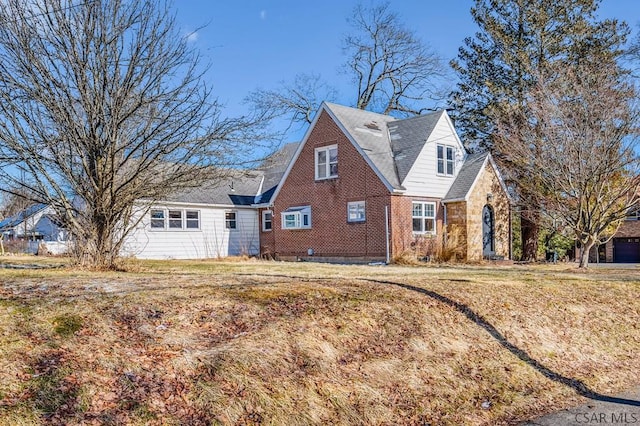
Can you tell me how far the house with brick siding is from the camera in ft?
67.9

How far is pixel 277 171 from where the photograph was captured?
96.1ft

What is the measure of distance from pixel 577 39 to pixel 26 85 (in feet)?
74.7

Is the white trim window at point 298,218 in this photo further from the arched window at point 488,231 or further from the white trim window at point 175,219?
the arched window at point 488,231

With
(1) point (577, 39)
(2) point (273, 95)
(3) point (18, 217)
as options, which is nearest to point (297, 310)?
(1) point (577, 39)

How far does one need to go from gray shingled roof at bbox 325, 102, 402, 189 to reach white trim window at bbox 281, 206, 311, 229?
12.7 ft

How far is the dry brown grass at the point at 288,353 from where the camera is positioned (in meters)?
4.60

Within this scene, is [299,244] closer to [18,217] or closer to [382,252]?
[382,252]

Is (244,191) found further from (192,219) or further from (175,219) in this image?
(175,219)

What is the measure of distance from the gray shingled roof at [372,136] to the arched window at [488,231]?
16.5 ft

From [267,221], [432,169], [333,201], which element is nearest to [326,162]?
[333,201]

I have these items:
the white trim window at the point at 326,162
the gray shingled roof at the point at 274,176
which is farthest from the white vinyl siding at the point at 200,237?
the white trim window at the point at 326,162

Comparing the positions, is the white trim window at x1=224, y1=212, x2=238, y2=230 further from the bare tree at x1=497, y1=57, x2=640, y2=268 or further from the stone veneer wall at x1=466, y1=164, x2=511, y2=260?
the bare tree at x1=497, y1=57, x2=640, y2=268

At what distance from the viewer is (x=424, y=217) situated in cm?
2148

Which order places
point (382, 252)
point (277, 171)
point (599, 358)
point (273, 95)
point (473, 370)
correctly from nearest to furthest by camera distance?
point (473, 370) < point (599, 358) < point (382, 252) < point (277, 171) < point (273, 95)
